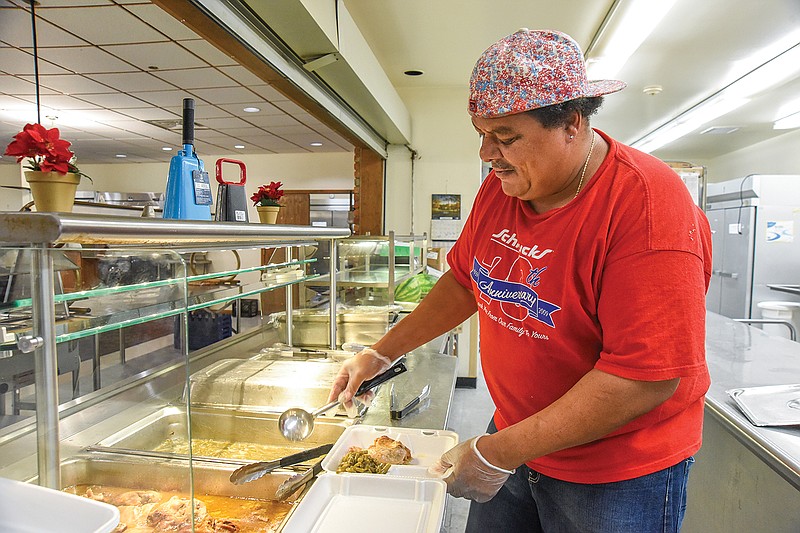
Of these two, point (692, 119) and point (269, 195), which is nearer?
point (269, 195)

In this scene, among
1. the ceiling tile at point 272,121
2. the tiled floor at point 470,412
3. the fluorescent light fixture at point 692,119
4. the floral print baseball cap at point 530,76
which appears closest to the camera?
the floral print baseball cap at point 530,76

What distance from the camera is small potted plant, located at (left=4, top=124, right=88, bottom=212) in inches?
44.8

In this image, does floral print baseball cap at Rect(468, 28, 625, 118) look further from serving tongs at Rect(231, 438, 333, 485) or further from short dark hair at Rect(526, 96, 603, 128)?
serving tongs at Rect(231, 438, 333, 485)

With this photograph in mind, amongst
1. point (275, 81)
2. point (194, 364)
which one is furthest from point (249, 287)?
point (275, 81)

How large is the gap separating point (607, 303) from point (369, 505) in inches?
25.0

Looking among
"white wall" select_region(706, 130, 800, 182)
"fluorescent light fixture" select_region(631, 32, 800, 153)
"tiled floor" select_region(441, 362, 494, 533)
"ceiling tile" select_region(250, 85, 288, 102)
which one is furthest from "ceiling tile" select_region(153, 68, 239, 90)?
"white wall" select_region(706, 130, 800, 182)

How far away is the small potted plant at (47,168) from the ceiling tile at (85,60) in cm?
345

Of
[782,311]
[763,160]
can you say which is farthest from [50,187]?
[763,160]

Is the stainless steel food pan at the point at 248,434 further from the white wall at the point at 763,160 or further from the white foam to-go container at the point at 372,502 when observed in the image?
the white wall at the point at 763,160

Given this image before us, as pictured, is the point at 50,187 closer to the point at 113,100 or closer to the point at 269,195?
the point at 269,195

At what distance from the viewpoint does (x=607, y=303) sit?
1.00 meters

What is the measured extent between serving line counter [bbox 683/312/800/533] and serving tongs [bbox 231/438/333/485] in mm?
1290

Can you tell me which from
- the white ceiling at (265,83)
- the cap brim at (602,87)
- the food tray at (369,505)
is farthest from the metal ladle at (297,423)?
the white ceiling at (265,83)

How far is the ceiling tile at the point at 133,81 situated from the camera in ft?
15.4
